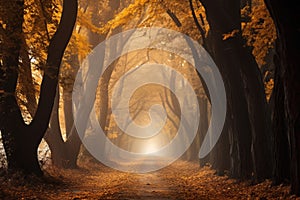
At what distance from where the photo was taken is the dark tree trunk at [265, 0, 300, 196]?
10.3m

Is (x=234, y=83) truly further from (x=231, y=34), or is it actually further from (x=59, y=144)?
(x=59, y=144)

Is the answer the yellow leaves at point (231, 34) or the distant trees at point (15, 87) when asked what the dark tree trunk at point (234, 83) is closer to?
the yellow leaves at point (231, 34)

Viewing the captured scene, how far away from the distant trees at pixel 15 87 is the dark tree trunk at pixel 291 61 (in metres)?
9.01

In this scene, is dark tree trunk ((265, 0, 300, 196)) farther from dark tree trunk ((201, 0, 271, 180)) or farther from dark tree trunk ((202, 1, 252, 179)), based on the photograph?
dark tree trunk ((202, 1, 252, 179))

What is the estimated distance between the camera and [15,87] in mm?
17266

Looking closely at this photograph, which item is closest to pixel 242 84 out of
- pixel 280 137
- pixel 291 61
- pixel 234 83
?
pixel 234 83

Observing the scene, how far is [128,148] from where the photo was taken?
270 ft

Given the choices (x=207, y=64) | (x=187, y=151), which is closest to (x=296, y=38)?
(x=207, y=64)

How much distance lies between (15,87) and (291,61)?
1049 cm

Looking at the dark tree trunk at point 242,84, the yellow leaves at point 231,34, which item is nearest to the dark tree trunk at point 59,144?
the dark tree trunk at point 242,84

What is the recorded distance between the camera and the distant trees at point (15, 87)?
16.2 m

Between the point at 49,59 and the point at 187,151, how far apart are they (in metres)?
32.5

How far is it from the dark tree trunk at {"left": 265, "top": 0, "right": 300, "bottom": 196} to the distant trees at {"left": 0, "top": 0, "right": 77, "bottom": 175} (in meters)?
9.01

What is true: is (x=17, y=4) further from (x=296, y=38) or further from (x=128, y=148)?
(x=128, y=148)
